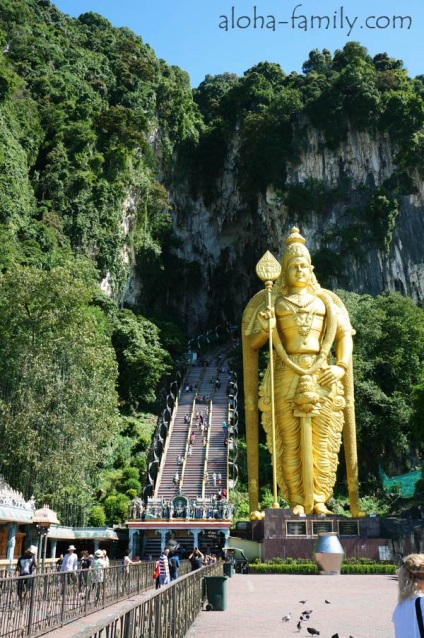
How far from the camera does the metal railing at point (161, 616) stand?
3145mm

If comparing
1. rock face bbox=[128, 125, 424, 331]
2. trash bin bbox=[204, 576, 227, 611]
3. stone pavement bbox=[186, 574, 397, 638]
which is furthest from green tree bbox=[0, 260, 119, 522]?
rock face bbox=[128, 125, 424, 331]

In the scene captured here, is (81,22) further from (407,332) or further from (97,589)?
(97,589)

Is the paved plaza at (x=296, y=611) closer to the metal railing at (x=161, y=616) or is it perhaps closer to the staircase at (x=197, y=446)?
the metal railing at (x=161, y=616)

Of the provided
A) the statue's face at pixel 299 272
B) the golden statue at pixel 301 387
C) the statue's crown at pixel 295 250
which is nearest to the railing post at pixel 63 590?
the golden statue at pixel 301 387

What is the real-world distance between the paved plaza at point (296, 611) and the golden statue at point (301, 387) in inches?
205

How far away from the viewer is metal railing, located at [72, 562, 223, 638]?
124 inches

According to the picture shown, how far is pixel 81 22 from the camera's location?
50906 millimetres

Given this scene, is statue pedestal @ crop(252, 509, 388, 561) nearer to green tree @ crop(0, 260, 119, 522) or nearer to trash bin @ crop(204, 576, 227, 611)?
green tree @ crop(0, 260, 119, 522)

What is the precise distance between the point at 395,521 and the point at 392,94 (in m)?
28.6

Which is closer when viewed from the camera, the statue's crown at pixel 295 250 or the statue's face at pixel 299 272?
the statue's face at pixel 299 272

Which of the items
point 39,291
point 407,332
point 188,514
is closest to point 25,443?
point 39,291

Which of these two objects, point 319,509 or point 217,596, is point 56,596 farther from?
point 319,509

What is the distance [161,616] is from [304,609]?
419cm

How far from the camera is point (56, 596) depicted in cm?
736
